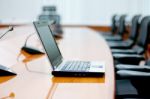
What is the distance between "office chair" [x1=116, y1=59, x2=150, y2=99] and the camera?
1.58m

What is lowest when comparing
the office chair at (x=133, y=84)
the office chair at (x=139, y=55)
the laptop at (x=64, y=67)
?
the office chair at (x=139, y=55)

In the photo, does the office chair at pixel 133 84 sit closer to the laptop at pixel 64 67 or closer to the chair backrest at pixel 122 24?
the laptop at pixel 64 67

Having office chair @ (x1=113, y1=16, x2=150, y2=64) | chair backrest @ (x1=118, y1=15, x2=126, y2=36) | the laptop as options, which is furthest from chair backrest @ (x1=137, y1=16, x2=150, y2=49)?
chair backrest @ (x1=118, y1=15, x2=126, y2=36)

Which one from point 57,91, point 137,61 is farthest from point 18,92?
point 137,61

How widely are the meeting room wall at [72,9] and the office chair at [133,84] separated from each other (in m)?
4.40

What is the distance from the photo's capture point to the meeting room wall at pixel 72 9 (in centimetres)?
620

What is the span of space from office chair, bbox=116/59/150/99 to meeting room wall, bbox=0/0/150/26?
173 inches

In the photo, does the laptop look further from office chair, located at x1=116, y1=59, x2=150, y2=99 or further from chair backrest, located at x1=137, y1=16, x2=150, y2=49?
chair backrest, located at x1=137, y1=16, x2=150, y2=49

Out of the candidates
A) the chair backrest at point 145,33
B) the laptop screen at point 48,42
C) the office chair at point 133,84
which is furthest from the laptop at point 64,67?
the chair backrest at point 145,33

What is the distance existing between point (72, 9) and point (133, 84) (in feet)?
15.2

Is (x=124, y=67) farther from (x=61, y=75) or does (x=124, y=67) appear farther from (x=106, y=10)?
(x=106, y=10)

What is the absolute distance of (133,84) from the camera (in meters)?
1.79

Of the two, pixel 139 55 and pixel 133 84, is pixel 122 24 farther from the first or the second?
pixel 133 84

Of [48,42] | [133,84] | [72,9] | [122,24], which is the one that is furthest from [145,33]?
[72,9]
